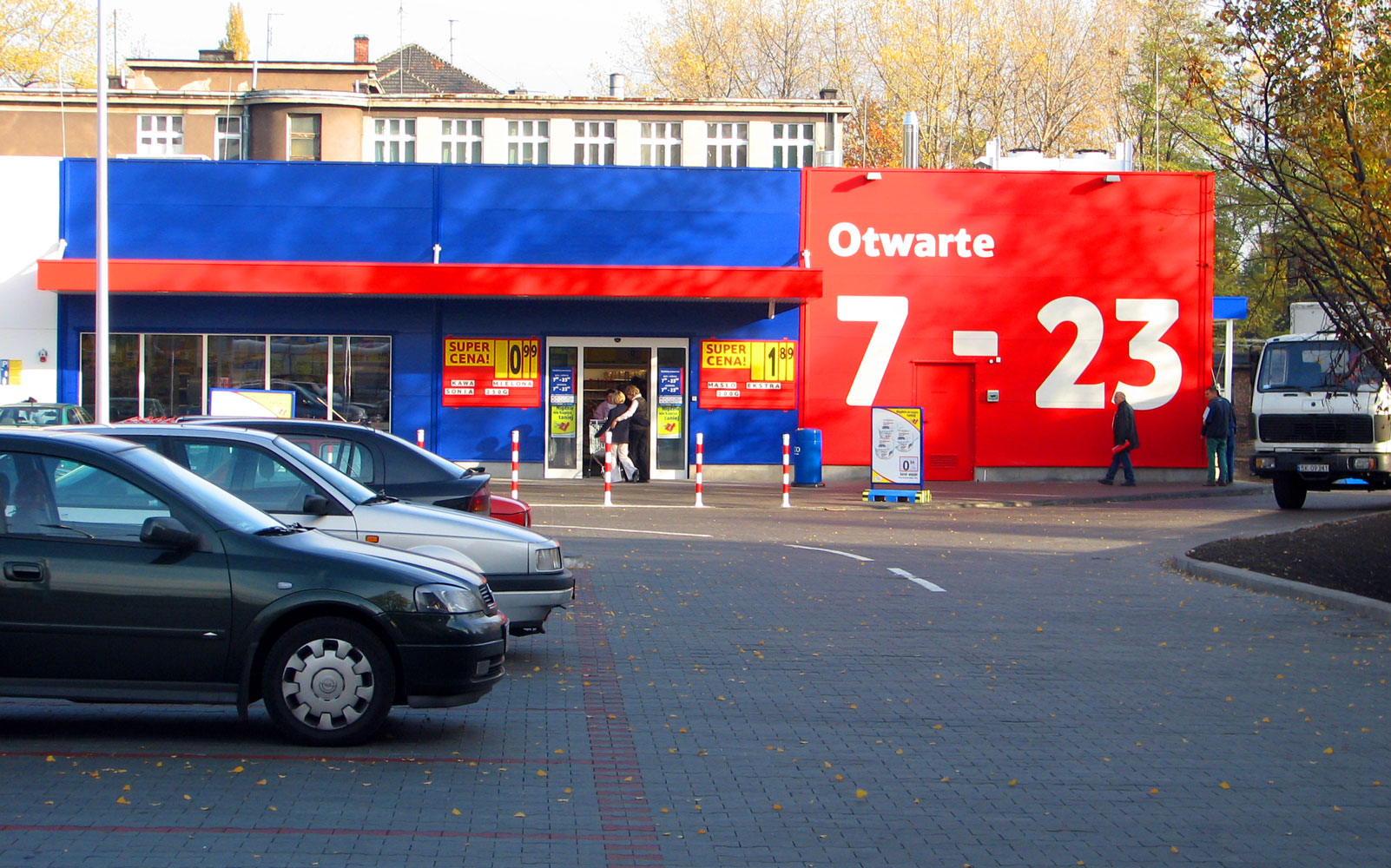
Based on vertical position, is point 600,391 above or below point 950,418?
above

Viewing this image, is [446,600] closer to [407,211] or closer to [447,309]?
[447,309]

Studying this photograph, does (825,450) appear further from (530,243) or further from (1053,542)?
(1053,542)

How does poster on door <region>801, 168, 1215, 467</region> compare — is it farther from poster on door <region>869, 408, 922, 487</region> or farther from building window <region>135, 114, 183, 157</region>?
building window <region>135, 114, 183, 157</region>

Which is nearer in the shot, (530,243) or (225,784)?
(225,784)

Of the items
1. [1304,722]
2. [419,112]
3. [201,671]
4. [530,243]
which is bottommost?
[1304,722]

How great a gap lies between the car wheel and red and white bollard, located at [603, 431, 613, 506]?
50.2ft

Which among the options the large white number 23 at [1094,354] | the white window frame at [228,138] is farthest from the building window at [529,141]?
the large white number 23 at [1094,354]

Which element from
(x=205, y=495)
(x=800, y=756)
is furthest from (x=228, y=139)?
(x=800, y=756)

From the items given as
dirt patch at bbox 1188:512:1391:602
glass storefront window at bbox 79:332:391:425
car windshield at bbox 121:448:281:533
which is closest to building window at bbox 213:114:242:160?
glass storefront window at bbox 79:332:391:425

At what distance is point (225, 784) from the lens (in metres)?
6.08

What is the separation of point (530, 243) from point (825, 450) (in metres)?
7.39

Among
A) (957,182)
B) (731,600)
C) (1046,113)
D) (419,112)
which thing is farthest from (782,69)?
(731,600)

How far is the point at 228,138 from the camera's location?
167 feet

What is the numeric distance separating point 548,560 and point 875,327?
19.9 m
